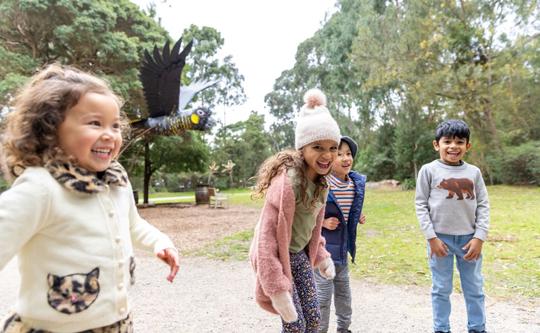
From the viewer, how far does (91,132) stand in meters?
1.28

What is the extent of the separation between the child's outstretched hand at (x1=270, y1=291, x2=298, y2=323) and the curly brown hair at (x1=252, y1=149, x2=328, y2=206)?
0.47 meters

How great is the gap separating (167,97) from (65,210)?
10389 millimetres

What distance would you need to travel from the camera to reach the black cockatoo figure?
10.3 m

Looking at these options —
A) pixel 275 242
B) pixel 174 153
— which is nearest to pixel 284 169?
pixel 275 242

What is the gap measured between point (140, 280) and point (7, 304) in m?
1.25

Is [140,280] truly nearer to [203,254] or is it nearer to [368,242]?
[203,254]

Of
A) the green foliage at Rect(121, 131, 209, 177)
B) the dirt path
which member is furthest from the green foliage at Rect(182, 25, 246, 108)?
the dirt path

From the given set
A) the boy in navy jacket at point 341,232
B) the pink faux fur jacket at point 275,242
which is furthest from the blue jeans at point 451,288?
the pink faux fur jacket at point 275,242

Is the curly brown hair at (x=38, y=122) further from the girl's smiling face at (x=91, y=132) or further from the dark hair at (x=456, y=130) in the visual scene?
the dark hair at (x=456, y=130)

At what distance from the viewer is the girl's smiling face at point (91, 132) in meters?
1.27

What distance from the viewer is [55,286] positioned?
118cm

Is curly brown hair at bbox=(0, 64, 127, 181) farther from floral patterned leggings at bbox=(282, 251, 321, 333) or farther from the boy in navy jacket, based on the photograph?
the boy in navy jacket

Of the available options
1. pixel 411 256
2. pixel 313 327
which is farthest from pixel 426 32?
pixel 313 327

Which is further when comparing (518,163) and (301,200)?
(518,163)
